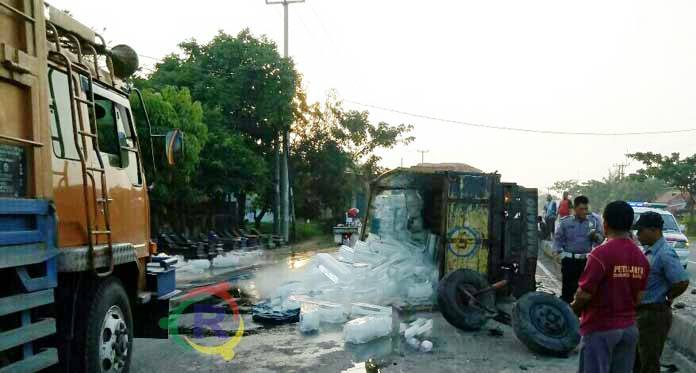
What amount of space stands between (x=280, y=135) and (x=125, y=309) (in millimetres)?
21595

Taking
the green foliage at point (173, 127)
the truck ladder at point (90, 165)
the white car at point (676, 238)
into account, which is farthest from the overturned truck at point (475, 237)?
the green foliage at point (173, 127)

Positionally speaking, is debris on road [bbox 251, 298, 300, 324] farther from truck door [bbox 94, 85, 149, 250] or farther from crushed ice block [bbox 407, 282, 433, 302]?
truck door [bbox 94, 85, 149, 250]

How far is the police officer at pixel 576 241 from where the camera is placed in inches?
328

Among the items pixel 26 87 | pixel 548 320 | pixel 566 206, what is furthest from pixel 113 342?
pixel 566 206

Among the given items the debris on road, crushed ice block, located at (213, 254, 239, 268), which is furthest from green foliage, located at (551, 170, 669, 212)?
the debris on road

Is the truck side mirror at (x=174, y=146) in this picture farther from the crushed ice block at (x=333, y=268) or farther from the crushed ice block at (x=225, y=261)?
the crushed ice block at (x=225, y=261)

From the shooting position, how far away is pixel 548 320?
6.88 metres

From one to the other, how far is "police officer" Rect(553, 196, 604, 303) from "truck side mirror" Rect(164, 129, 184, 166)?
5466 millimetres

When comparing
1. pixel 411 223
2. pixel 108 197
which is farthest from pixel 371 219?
pixel 108 197

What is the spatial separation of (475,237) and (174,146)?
17.8 feet

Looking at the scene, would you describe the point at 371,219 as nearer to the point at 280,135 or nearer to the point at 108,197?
the point at 108,197

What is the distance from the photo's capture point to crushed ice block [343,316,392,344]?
6941mm

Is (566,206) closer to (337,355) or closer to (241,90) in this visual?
(337,355)

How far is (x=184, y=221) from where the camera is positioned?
18.2 meters
